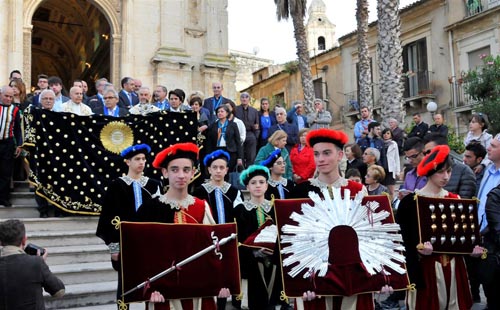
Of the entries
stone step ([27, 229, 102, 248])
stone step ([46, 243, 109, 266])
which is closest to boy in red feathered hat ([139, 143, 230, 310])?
stone step ([46, 243, 109, 266])

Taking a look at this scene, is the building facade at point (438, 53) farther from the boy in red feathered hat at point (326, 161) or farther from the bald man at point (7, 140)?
the boy in red feathered hat at point (326, 161)

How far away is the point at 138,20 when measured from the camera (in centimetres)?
1883

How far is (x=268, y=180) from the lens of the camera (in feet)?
24.7

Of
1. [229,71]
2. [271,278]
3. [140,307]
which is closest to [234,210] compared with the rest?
[271,278]

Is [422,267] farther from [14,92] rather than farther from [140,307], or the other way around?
[14,92]

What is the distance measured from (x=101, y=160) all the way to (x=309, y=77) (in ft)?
45.7

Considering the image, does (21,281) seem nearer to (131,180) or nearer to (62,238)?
(131,180)

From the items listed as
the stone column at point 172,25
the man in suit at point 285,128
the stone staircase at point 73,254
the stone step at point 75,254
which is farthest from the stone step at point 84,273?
the stone column at point 172,25

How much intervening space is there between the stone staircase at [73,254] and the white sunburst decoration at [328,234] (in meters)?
3.83

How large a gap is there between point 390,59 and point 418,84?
42.5 ft

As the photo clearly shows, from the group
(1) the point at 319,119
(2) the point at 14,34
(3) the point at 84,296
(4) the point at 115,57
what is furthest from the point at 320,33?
(3) the point at 84,296

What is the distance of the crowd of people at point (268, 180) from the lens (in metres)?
4.50

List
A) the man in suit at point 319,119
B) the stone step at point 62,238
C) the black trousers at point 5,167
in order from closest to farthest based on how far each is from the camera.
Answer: the stone step at point 62,238 → the black trousers at point 5,167 → the man in suit at point 319,119

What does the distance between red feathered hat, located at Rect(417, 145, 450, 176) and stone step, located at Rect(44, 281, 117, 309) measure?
4.39 meters
